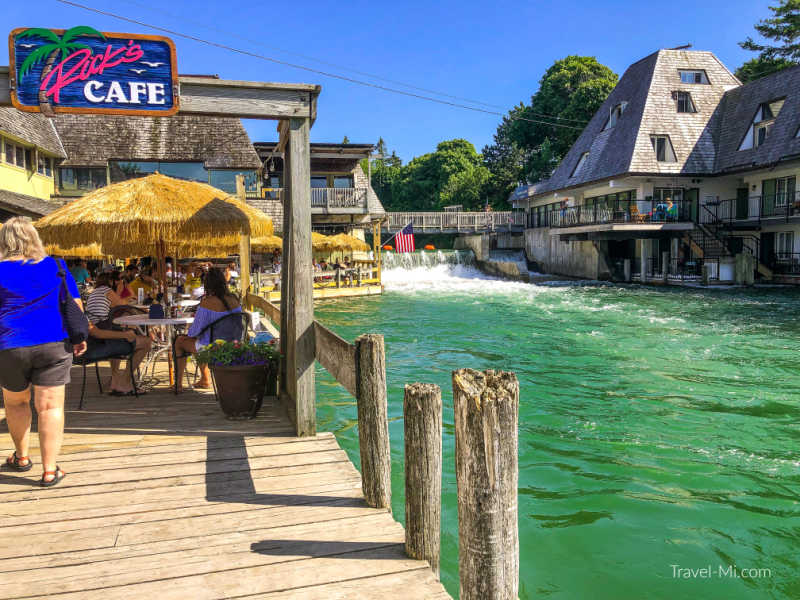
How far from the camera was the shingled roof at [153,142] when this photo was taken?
27984 mm

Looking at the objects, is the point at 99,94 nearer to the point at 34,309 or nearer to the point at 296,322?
the point at 34,309

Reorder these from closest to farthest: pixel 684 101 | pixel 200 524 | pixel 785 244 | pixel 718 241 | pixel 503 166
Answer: pixel 200 524 → pixel 785 244 → pixel 718 241 → pixel 684 101 → pixel 503 166

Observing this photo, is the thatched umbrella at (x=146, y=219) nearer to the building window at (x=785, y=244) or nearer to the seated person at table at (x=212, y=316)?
the seated person at table at (x=212, y=316)

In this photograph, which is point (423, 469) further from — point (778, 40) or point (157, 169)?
point (778, 40)

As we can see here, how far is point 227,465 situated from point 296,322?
126cm

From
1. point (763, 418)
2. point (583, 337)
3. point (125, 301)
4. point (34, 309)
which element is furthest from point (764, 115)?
point (34, 309)

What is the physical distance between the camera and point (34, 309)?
413 centimetres

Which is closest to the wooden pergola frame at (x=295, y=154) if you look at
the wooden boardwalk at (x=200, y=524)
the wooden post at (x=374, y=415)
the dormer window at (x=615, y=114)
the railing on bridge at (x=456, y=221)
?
the wooden boardwalk at (x=200, y=524)

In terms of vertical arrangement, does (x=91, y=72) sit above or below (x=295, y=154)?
above

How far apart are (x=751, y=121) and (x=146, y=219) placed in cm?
3346

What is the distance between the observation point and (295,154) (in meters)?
5.16

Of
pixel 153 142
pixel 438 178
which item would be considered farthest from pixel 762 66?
pixel 153 142

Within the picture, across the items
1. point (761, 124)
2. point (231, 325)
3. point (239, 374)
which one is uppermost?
point (761, 124)

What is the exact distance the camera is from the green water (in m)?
4.69
